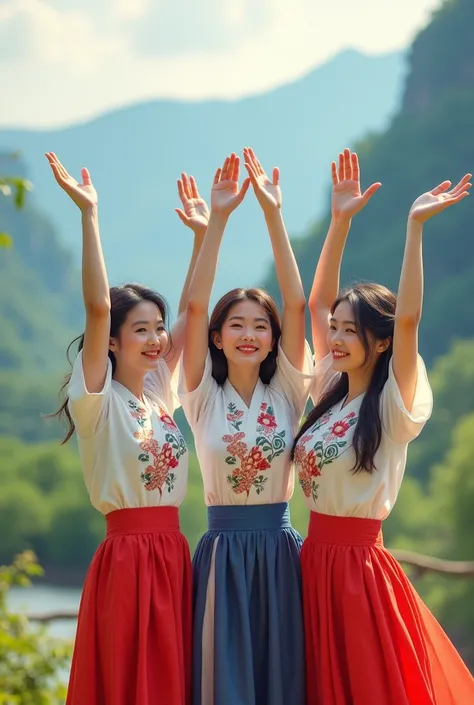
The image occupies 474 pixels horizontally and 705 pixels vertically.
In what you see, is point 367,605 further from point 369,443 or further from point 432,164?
point 432,164

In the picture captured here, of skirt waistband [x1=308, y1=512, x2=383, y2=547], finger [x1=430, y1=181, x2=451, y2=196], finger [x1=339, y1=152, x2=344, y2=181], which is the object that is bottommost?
skirt waistband [x1=308, y1=512, x2=383, y2=547]

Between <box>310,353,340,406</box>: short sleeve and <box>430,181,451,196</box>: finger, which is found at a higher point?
<box>430,181,451,196</box>: finger

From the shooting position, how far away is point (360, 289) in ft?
12.1

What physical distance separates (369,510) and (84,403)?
35.5 inches

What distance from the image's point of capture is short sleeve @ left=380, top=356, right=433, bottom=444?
139 inches

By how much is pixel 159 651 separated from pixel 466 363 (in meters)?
22.7

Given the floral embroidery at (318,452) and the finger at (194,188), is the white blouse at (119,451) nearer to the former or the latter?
the floral embroidery at (318,452)

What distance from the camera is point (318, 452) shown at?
3584mm

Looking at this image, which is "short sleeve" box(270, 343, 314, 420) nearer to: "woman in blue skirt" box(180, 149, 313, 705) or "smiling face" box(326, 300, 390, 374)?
"woman in blue skirt" box(180, 149, 313, 705)

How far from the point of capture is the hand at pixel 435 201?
352 cm

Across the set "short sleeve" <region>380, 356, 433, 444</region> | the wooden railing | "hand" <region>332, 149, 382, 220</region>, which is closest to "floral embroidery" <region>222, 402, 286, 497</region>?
"short sleeve" <region>380, 356, 433, 444</region>

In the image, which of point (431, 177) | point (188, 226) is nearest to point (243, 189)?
point (188, 226)

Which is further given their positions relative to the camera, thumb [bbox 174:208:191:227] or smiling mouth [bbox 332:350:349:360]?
thumb [bbox 174:208:191:227]

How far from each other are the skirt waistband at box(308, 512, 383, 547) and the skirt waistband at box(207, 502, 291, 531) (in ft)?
0.50
